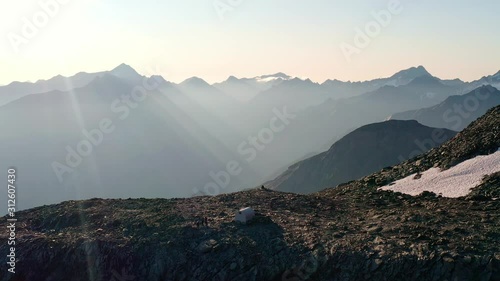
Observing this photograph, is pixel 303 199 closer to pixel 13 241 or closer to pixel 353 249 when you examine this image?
pixel 353 249

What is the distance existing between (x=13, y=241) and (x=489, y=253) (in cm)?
3466

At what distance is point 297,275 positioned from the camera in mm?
26641

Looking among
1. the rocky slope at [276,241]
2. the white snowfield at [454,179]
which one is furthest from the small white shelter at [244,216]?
the white snowfield at [454,179]

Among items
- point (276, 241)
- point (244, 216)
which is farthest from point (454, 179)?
point (244, 216)

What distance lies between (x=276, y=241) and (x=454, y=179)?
22673 mm

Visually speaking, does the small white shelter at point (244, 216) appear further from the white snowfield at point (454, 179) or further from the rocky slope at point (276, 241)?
the white snowfield at point (454, 179)

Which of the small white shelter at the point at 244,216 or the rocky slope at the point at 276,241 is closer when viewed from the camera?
the rocky slope at the point at 276,241

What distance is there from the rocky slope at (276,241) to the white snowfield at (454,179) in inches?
65.8

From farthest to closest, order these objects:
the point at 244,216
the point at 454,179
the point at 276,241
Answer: the point at 454,179
the point at 244,216
the point at 276,241

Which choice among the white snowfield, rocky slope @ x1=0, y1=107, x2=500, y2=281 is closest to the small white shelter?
rocky slope @ x1=0, y1=107, x2=500, y2=281

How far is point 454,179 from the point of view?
137 ft

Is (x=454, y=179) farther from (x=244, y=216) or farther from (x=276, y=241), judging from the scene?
(x=244, y=216)

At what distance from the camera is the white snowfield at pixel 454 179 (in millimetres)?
39469

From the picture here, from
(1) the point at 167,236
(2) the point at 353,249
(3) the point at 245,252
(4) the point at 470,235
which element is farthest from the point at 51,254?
(4) the point at 470,235
